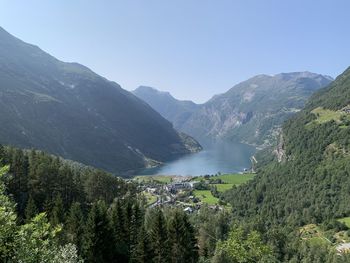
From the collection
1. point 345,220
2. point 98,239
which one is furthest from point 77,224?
point 345,220

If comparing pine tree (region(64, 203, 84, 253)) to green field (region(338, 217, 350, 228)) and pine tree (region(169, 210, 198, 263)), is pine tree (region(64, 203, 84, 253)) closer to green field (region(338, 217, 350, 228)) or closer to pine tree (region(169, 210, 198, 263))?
pine tree (region(169, 210, 198, 263))

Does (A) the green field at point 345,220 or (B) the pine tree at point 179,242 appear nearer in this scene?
(B) the pine tree at point 179,242

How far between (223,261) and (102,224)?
23.0 metres

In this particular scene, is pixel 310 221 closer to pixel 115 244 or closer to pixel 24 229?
pixel 115 244

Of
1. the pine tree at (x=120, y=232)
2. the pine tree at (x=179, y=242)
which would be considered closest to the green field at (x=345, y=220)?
the pine tree at (x=179, y=242)

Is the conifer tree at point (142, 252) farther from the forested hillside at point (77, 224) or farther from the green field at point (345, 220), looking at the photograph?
the green field at point (345, 220)

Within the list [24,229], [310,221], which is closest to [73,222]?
[24,229]

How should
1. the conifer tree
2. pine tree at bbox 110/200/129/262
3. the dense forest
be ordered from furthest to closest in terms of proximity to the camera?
1. pine tree at bbox 110/200/129/262
2. the conifer tree
3. the dense forest

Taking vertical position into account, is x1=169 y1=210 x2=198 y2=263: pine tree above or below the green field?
above

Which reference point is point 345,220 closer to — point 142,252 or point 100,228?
point 142,252

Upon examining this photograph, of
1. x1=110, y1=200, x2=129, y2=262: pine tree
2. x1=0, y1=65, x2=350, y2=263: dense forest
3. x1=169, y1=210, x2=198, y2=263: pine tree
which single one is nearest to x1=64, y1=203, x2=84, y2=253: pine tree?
x1=0, y1=65, x2=350, y2=263: dense forest

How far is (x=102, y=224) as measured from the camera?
5538 centimetres

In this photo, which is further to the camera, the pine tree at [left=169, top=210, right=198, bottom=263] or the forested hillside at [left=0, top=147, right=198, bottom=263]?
the pine tree at [left=169, top=210, right=198, bottom=263]

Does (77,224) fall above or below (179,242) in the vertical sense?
above
